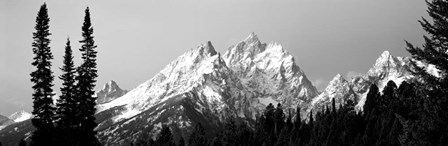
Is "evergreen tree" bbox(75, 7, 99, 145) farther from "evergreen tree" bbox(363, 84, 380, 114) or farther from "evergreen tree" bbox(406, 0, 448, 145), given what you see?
"evergreen tree" bbox(363, 84, 380, 114)

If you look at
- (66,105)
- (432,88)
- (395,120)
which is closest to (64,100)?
(66,105)

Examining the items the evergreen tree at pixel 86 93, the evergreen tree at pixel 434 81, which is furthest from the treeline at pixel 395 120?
the evergreen tree at pixel 86 93

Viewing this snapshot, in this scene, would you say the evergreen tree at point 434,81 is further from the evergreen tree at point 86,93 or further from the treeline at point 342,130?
the treeline at point 342,130

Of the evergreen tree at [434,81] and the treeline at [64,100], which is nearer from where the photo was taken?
the evergreen tree at [434,81]

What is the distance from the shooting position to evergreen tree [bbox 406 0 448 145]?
31797 millimetres

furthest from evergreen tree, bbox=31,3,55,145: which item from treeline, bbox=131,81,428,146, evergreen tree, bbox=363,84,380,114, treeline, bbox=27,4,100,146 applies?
evergreen tree, bbox=363,84,380,114

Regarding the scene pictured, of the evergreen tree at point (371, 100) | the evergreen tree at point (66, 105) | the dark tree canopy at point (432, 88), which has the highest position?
the evergreen tree at point (371, 100)

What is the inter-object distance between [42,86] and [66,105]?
4260 millimetres

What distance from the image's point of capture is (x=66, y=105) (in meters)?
66.7

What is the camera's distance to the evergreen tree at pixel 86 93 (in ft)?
214

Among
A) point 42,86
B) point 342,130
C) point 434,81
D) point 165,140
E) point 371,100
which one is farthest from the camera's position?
point 165,140

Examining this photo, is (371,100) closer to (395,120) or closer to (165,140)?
(395,120)

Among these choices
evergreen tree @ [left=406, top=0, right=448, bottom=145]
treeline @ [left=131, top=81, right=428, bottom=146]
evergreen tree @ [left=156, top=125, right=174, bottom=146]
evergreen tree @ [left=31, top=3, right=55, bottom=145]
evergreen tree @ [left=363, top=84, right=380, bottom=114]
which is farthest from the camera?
evergreen tree @ [left=156, top=125, right=174, bottom=146]

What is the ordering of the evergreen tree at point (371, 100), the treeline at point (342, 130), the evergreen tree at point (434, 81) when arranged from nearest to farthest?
the evergreen tree at point (434, 81) → the treeline at point (342, 130) → the evergreen tree at point (371, 100)
